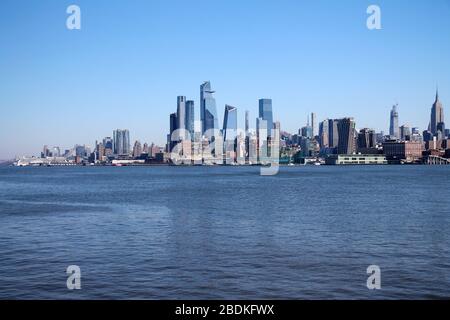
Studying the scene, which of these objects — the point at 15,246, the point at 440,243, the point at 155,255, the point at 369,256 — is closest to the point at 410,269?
the point at 369,256

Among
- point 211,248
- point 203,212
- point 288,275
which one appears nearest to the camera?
point 288,275

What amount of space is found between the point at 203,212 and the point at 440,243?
21485 mm

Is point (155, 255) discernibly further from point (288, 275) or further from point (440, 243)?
point (440, 243)

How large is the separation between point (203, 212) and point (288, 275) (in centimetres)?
2411

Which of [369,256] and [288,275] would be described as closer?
[288,275]
